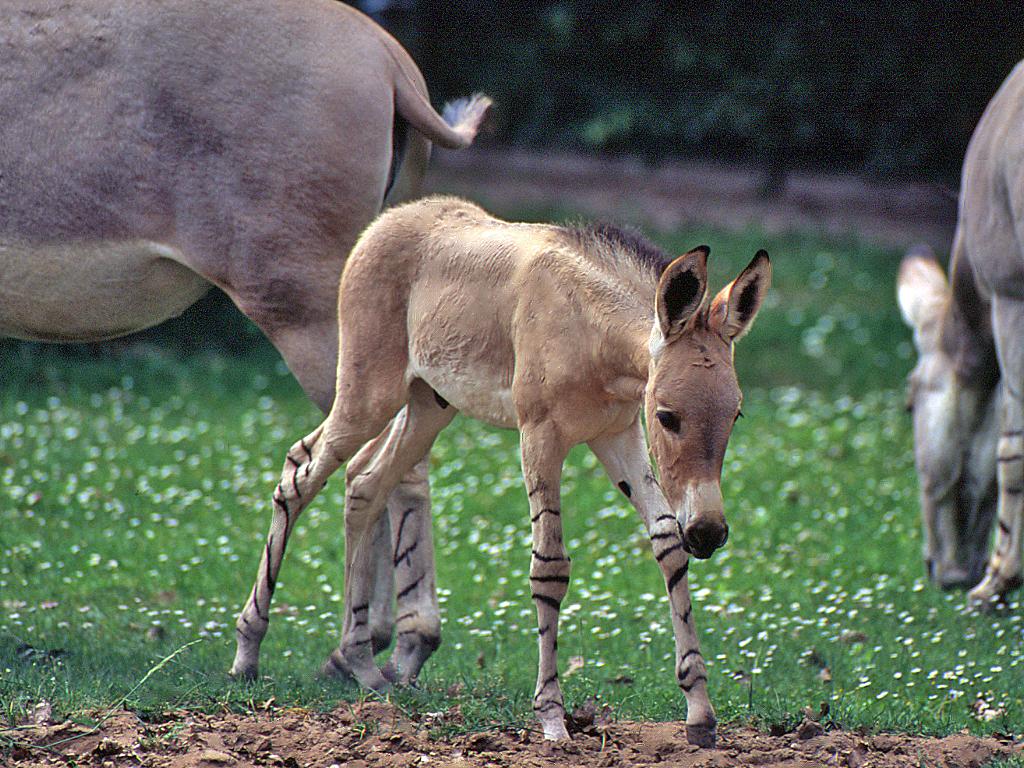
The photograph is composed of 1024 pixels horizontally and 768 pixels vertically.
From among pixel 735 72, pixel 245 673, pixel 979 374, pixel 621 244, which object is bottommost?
pixel 245 673

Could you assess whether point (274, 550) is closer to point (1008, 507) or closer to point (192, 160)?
point (192, 160)

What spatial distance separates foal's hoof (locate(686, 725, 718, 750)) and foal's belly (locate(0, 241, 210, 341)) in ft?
9.12

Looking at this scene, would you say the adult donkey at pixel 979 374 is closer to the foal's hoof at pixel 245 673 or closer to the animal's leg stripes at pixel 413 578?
the animal's leg stripes at pixel 413 578

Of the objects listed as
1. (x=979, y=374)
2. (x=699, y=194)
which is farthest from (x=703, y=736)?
(x=699, y=194)

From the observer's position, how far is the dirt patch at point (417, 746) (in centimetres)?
430

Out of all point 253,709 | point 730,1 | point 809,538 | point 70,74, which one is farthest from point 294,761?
point 730,1

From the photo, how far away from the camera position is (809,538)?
27.3ft

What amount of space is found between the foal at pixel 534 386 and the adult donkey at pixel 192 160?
Result: 390mm

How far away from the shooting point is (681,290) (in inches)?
160

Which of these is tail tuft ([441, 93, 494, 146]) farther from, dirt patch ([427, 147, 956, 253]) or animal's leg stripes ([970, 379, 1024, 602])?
dirt patch ([427, 147, 956, 253])

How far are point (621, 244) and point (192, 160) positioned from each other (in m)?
1.95

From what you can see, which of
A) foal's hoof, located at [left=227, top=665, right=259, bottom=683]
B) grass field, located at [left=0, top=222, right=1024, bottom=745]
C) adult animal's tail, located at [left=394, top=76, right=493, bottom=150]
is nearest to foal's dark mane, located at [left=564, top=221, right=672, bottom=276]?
adult animal's tail, located at [left=394, top=76, right=493, bottom=150]

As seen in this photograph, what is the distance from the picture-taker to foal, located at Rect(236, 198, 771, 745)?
406 cm

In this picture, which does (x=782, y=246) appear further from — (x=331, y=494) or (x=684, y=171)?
(x=331, y=494)
